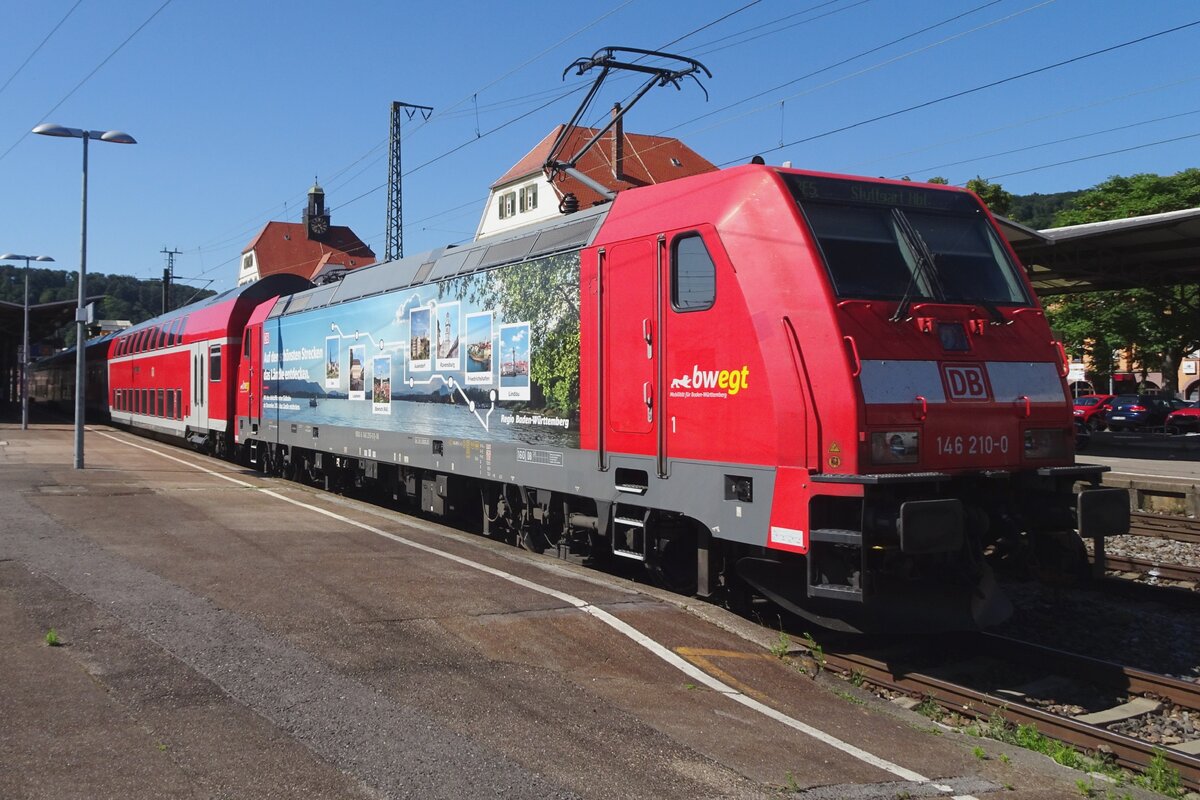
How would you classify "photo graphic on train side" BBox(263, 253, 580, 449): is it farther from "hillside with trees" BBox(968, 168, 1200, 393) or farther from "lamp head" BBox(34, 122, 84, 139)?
"hillside with trees" BBox(968, 168, 1200, 393)

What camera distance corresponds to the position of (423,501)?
1307 cm

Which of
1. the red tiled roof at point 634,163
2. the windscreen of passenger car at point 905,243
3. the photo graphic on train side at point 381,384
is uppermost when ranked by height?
the red tiled roof at point 634,163

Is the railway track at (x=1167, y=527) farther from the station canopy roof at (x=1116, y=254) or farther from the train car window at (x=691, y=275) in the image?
→ the train car window at (x=691, y=275)

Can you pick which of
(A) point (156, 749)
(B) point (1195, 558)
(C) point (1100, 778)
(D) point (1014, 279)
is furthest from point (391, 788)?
(B) point (1195, 558)

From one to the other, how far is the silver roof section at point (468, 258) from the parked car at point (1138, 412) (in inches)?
1286

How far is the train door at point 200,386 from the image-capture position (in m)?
22.9

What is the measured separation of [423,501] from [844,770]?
871cm

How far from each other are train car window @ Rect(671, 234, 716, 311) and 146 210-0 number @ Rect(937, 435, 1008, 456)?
76.1 inches

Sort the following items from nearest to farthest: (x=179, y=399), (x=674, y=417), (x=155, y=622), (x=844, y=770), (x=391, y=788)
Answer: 1. (x=391, y=788)
2. (x=844, y=770)
3. (x=155, y=622)
4. (x=674, y=417)
5. (x=179, y=399)

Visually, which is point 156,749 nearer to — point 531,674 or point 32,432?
point 531,674

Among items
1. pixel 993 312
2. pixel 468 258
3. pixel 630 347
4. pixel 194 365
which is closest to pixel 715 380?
pixel 630 347

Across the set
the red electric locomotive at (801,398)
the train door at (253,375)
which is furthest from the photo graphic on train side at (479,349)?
the train door at (253,375)

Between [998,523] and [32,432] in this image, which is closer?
[998,523]

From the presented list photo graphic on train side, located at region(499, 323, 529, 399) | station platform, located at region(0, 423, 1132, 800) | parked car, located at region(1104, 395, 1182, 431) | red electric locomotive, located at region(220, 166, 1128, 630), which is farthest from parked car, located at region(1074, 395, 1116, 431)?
station platform, located at region(0, 423, 1132, 800)
